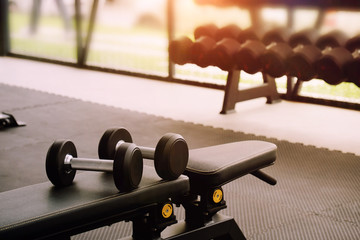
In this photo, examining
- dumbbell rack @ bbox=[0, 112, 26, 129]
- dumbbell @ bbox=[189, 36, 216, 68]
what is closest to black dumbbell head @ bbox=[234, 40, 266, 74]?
dumbbell @ bbox=[189, 36, 216, 68]

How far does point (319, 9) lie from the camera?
4266mm

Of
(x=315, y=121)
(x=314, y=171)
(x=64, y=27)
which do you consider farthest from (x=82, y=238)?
(x=64, y=27)

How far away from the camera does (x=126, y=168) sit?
1479mm

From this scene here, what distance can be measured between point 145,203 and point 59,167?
0.26 metres

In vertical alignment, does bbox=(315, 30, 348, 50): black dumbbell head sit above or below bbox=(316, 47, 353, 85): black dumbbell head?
above

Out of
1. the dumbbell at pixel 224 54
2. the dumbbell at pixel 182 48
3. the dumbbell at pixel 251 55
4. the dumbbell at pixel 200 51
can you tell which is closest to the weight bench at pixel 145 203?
the dumbbell at pixel 251 55

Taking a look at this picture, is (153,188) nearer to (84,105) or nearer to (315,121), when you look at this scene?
(315,121)

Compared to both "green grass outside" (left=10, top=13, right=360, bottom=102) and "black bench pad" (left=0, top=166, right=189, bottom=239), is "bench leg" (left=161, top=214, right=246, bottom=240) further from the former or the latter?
"green grass outside" (left=10, top=13, right=360, bottom=102)

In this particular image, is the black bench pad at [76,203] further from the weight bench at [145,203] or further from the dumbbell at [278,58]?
the dumbbell at [278,58]

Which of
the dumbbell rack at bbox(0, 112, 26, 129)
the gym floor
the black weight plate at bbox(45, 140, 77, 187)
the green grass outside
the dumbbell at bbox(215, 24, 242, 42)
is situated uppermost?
the dumbbell at bbox(215, 24, 242, 42)

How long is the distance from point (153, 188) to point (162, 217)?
11cm

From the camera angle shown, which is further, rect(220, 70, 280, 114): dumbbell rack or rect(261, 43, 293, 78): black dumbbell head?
rect(220, 70, 280, 114): dumbbell rack

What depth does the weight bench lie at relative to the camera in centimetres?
138

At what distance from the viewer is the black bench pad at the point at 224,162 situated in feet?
5.48
